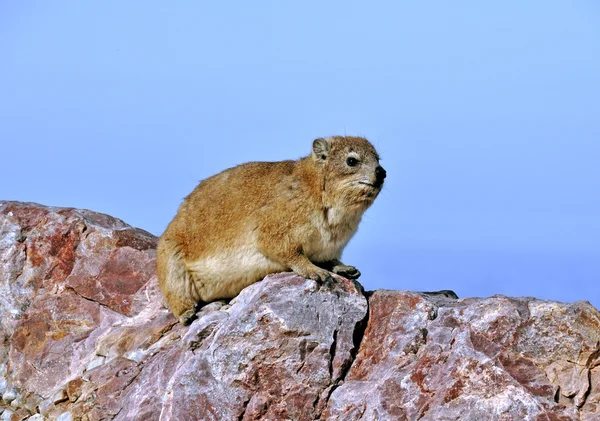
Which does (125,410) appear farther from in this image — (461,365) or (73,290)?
(461,365)

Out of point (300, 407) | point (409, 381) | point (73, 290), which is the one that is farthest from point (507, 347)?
point (73, 290)

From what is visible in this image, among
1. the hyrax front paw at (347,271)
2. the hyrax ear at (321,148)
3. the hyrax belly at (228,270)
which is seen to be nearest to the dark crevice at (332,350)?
the hyrax front paw at (347,271)

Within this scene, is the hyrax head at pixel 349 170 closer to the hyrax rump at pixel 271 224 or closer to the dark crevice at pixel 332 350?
the hyrax rump at pixel 271 224

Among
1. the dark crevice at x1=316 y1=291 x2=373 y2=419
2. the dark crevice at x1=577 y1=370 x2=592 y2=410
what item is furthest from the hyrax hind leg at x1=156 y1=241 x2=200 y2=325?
the dark crevice at x1=577 y1=370 x2=592 y2=410

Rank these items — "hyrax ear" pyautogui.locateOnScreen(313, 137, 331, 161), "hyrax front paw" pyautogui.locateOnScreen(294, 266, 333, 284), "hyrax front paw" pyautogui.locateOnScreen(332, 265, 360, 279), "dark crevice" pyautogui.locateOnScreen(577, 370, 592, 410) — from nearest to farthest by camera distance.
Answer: "dark crevice" pyautogui.locateOnScreen(577, 370, 592, 410), "hyrax front paw" pyautogui.locateOnScreen(294, 266, 333, 284), "hyrax front paw" pyautogui.locateOnScreen(332, 265, 360, 279), "hyrax ear" pyautogui.locateOnScreen(313, 137, 331, 161)

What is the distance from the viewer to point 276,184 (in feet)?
40.5

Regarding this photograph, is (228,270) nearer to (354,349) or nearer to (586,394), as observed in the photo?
(354,349)

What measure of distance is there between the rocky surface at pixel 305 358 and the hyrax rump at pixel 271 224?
441 millimetres

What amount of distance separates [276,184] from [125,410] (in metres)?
3.74

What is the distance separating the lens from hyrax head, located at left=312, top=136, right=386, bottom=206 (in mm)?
11945

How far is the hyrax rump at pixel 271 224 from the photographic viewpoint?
11.9 meters

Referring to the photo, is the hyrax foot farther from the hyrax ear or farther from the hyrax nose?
the hyrax nose

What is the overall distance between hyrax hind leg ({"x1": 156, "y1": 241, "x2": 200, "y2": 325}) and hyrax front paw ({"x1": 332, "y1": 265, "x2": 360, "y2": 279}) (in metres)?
2.18

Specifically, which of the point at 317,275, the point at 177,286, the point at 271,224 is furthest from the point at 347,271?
the point at 177,286
